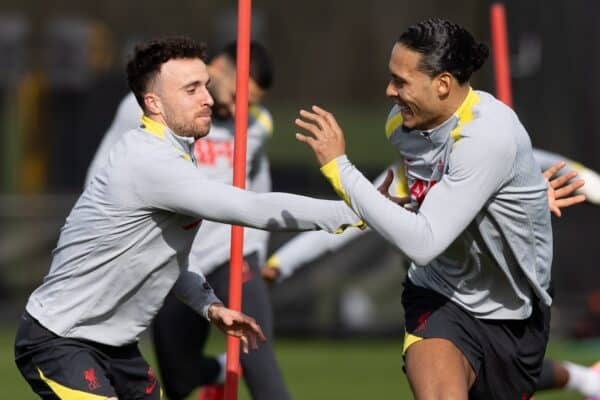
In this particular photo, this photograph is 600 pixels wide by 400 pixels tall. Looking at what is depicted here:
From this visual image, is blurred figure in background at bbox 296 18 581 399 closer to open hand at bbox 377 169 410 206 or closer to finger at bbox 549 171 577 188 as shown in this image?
open hand at bbox 377 169 410 206

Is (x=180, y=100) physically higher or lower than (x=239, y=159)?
higher

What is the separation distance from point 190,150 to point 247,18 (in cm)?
91

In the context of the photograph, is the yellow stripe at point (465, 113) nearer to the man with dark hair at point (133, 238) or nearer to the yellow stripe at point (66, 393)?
the man with dark hair at point (133, 238)

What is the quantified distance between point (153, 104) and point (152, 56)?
196 millimetres

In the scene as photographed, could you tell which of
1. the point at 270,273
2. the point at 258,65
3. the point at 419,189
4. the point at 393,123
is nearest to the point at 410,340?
the point at 419,189

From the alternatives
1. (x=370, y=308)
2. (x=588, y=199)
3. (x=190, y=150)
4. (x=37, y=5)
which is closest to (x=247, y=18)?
(x=190, y=150)

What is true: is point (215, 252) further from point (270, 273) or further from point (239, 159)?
point (239, 159)

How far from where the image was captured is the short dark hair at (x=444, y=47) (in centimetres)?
573

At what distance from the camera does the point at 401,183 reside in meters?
6.89

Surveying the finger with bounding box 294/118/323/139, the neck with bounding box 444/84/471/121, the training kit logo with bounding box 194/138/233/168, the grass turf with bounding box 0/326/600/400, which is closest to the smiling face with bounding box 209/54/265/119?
the training kit logo with bounding box 194/138/233/168

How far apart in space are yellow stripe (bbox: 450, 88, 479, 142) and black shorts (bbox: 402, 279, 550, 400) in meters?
0.82

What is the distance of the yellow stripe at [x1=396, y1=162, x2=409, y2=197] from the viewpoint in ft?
22.2

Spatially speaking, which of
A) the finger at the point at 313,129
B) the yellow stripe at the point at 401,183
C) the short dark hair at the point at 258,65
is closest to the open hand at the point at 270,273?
the short dark hair at the point at 258,65

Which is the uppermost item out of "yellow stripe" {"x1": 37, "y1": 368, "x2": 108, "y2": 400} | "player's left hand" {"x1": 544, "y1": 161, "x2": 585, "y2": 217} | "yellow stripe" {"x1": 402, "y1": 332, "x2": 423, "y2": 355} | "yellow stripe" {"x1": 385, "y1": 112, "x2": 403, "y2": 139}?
"yellow stripe" {"x1": 385, "y1": 112, "x2": 403, "y2": 139}
